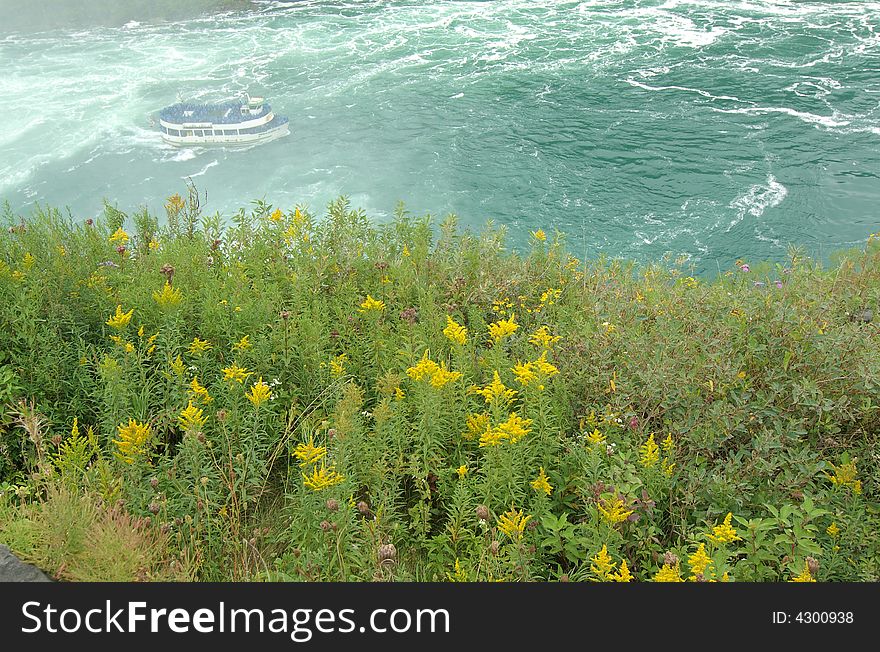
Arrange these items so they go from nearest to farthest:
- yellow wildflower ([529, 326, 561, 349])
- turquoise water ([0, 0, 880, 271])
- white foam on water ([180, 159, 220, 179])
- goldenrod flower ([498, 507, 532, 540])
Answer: goldenrod flower ([498, 507, 532, 540]) < yellow wildflower ([529, 326, 561, 349]) < turquoise water ([0, 0, 880, 271]) < white foam on water ([180, 159, 220, 179])

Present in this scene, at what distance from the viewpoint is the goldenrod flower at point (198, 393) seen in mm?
4201

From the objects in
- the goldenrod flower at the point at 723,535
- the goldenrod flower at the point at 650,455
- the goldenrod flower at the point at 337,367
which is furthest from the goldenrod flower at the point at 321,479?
the goldenrod flower at the point at 723,535

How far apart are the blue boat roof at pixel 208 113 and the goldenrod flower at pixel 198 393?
95.1 feet

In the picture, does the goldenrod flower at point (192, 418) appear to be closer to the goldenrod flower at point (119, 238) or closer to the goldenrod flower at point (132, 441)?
the goldenrod flower at point (132, 441)

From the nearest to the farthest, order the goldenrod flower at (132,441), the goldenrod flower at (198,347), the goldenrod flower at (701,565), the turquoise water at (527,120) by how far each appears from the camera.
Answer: the goldenrod flower at (701,565)
the goldenrod flower at (132,441)
the goldenrod flower at (198,347)
the turquoise water at (527,120)

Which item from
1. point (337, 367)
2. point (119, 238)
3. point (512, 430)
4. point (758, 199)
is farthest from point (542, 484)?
point (758, 199)

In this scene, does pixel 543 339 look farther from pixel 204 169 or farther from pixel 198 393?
pixel 204 169

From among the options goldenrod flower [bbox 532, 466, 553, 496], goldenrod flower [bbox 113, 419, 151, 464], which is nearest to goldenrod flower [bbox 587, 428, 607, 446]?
goldenrod flower [bbox 532, 466, 553, 496]

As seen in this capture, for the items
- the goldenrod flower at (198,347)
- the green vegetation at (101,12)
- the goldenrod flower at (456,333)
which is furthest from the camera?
the green vegetation at (101,12)

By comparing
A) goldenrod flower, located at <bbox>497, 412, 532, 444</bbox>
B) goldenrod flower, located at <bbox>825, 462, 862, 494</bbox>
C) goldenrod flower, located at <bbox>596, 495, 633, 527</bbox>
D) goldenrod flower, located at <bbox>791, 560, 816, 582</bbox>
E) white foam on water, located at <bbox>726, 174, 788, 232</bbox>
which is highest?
goldenrod flower, located at <bbox>497, 412, 532, 444</bbox>

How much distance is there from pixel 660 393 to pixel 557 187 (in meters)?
23.0

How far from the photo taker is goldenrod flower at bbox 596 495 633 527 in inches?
136

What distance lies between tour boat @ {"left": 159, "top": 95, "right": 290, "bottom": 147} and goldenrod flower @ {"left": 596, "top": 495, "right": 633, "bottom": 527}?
3023 cm

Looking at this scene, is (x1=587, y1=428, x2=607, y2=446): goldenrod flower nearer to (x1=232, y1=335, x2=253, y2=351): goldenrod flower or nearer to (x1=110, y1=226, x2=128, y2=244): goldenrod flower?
(x1=232, y1=335, x2=253, y2=351): goldenrod flower
